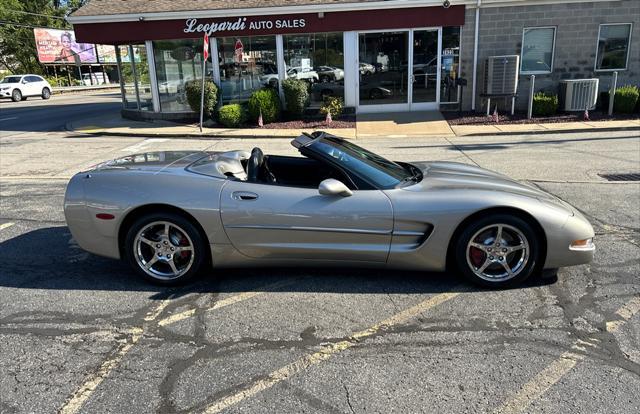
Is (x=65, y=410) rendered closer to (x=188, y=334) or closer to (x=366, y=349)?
(x=188, y=334)

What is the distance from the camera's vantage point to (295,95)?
15.9 meters

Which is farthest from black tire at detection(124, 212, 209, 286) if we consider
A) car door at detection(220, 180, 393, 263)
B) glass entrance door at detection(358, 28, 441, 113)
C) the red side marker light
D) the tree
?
the tree

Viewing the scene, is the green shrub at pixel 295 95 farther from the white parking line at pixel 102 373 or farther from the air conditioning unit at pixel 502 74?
the white parking line at pixel 102 373

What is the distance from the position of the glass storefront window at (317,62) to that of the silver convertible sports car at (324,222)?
1312 centimetres

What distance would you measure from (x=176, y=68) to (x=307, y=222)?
1519 centimetres

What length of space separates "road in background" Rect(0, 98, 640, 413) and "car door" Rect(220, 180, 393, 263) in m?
0.36

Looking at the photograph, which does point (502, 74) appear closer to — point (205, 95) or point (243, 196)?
point (205, 95)

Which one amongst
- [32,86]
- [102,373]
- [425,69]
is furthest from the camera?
[32,86]

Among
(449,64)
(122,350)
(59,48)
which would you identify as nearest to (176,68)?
(449,64)

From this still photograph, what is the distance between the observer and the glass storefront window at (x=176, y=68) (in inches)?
664

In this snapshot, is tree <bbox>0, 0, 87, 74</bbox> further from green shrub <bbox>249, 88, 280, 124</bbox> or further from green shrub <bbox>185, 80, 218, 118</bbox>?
green shrub <bbox>249, 88, 280, 124</bbox>

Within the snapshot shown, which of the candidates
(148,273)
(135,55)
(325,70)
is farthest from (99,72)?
(148,273)

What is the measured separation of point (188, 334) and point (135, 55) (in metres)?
16.8

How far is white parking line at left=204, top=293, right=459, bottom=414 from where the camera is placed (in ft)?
8.67
